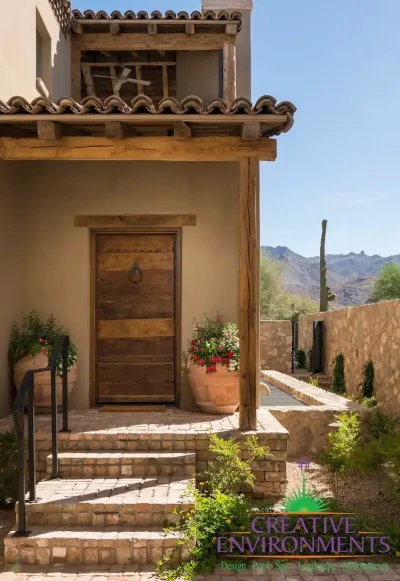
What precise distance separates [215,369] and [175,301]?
1.32 meters

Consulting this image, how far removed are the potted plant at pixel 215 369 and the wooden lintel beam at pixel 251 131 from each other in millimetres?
2378

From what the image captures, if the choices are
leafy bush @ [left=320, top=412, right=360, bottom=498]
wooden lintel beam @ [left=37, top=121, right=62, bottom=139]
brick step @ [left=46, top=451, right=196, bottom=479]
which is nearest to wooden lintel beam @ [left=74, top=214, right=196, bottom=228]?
wooden lintel beam @ [left=37, top=121, right=62, bottom=139]

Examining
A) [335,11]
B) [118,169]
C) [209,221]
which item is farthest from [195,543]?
[335,11]

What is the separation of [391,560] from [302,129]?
302 feet

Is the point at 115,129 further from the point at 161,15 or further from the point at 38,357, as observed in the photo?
the point at 161,15

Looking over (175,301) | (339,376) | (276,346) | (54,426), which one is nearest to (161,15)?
(175,301)

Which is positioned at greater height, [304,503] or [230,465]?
[230,465]

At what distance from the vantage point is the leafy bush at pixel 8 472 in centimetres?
608

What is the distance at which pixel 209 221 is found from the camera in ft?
26.5

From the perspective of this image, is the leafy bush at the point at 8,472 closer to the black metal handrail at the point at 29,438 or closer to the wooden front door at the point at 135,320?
the black metal handrail at the point at 29,438

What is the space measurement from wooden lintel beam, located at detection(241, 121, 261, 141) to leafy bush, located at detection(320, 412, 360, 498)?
341 cm

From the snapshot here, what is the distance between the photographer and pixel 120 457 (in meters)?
6.14

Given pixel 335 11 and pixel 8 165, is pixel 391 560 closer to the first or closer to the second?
pixel 8 165

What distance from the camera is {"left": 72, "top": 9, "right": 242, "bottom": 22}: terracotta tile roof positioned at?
9.50 metres
